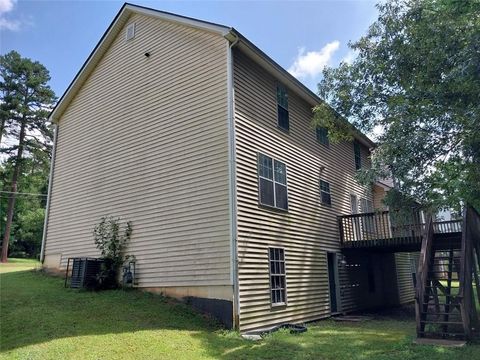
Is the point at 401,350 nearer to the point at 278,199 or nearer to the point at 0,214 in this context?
the point at 278,199

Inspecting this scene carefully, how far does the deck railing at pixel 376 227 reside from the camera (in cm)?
1374

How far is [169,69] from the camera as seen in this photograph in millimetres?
11875

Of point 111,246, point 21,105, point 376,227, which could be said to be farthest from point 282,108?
point 21,105

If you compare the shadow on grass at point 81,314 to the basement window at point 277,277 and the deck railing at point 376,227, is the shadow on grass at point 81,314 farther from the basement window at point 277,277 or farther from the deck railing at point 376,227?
the deck railing at point 376,227

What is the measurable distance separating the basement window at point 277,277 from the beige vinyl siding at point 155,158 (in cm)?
173

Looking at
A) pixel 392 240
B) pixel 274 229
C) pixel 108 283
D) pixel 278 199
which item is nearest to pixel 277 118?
pixel 278 199

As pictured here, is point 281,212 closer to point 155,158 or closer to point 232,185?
point 232,185

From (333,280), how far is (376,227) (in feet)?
8.49

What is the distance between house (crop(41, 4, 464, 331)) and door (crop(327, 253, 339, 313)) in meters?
0.04

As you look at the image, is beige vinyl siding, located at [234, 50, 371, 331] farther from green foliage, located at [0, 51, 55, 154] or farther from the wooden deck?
green foliage, located at [0, 51, 55, 154]

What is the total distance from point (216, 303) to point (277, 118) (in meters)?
6.02

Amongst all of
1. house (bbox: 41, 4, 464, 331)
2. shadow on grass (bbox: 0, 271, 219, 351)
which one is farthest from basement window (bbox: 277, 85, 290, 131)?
shadow on grass (bbox: 0, 271, 219, 351)

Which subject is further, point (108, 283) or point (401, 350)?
point (108, 283)

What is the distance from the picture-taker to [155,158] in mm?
11461
